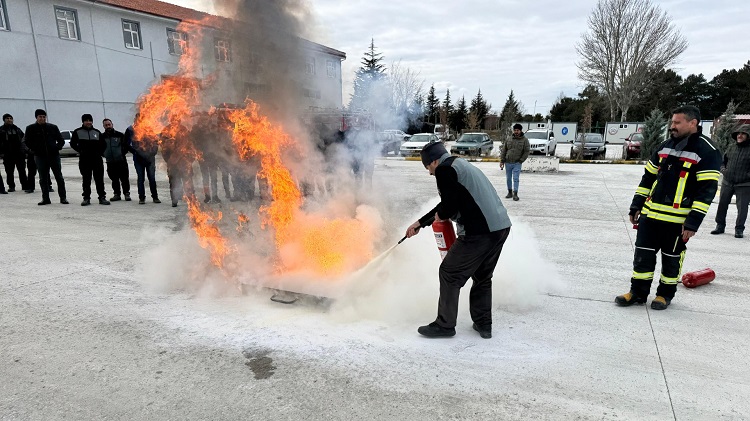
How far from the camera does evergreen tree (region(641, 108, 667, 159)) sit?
19.2 m

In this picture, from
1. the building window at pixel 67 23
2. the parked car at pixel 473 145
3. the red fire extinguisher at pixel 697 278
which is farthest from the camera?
the building window at pixel 67 23

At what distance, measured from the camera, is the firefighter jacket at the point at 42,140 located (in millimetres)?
8273

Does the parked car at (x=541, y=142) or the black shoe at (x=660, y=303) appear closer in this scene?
the black shoe at (x=660, y=303)

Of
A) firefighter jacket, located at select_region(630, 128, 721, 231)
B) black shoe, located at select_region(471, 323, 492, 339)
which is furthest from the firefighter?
black shoe, located at select_region(471, 323, 492, 339)

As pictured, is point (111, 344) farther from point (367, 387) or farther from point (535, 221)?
point (535, 221)

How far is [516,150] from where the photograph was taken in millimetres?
9758

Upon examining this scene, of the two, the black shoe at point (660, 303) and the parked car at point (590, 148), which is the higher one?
the parked car at point (590, 148)

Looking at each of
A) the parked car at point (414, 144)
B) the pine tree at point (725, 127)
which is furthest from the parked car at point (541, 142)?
the pine tree at point (725, 127)

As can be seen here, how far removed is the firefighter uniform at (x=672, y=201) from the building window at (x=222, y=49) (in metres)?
4.69

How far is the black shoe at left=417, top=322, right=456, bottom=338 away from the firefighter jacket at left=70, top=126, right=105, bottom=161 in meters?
8.28

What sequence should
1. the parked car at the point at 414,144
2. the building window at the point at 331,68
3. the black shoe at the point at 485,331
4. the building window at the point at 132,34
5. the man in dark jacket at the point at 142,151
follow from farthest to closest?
the building window at the point at 132,34, the parked car at the point at 414,144, the man in dark jacket at the point at 142,151, the building window at the point at 331,68, the black shoe at the point at 485,331

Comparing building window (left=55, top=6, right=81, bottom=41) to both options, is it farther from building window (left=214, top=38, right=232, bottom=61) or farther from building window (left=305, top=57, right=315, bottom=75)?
building window (left=305, top=57, right=315, bottom=75)

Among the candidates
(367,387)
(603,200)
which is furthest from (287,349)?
(603,200)

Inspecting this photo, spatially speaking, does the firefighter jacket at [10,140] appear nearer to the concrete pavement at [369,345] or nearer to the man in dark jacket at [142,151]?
the man in dark jacket at [142,151]
